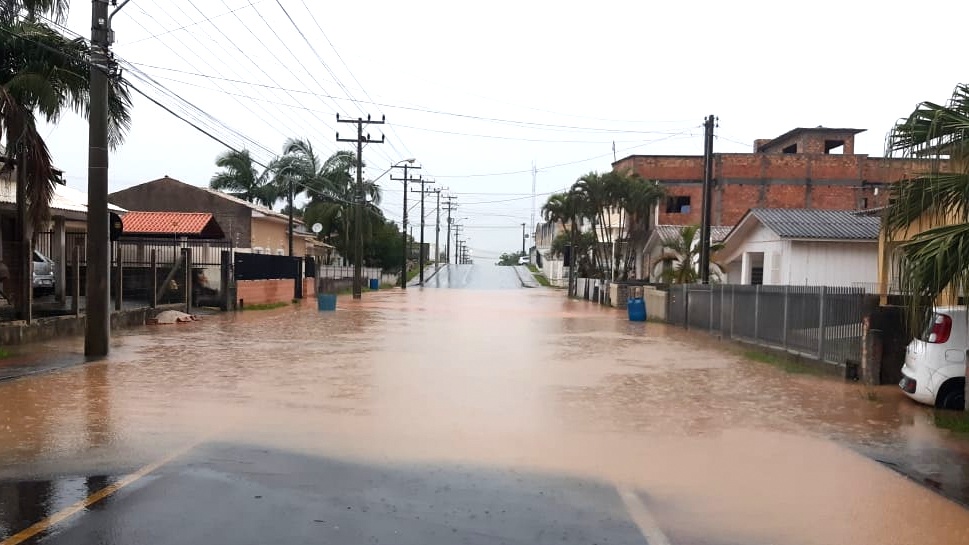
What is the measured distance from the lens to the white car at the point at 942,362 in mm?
10398

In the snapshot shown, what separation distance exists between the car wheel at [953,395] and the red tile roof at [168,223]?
90.9ft

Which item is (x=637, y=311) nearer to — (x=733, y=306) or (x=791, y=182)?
(x=733, y=306)

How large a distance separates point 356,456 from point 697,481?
3.18 meters

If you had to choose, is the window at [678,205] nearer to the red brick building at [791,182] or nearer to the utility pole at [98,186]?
the red brick building at [791,182]

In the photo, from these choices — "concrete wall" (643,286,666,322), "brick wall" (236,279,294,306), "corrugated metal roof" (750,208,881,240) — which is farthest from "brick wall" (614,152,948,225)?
"brick wall" (236,279,294,306)

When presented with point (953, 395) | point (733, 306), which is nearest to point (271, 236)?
point (733, 306)

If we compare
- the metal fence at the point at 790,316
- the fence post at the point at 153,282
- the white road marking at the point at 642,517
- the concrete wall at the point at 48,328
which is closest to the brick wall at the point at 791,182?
the metal fence at the point at 790,316

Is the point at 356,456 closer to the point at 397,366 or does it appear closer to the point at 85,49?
the point at 397,366

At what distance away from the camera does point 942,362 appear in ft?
34.6

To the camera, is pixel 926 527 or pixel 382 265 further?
pixel 382 265

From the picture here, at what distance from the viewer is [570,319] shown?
30719mm

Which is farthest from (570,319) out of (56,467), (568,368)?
(56,467)

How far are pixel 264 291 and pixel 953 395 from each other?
93.0 feet

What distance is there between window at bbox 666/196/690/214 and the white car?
157 ft
